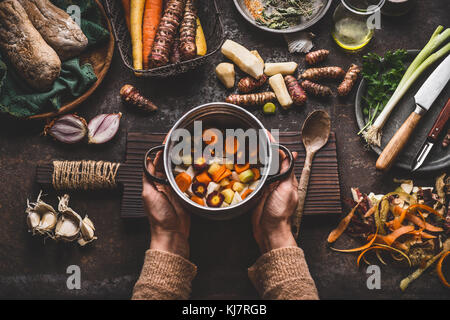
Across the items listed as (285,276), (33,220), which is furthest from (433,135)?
(33,220)

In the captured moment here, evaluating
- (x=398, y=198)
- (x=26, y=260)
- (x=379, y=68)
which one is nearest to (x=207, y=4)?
(x=379, y=68)

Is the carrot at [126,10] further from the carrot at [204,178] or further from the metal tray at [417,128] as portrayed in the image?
the metal tray at [417,128]

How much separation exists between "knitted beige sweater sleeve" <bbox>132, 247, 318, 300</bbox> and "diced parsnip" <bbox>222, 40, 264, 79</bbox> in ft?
2.68

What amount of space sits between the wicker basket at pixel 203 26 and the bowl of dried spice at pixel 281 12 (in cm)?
13

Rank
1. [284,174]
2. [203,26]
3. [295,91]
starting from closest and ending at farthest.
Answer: [284,174] → [295,91] → [203,26]

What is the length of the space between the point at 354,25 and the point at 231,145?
3.04 feet

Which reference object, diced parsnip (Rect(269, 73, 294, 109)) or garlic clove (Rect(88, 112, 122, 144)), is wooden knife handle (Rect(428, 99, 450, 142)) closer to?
diced parsnip (Rect(269, 73, 294, 109))

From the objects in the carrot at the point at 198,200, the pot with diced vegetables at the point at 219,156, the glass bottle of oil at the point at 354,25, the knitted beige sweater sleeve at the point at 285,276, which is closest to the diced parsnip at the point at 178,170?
the pot with diced vegetables at the point at 219,156

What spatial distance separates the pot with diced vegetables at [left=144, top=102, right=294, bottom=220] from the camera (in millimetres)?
1249

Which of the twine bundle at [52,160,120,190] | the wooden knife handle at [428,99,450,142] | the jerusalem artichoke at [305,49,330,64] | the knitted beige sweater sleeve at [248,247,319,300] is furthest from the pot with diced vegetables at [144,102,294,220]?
the wooden knife handle at [428,99,450,142]

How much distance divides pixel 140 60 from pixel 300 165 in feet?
2.93

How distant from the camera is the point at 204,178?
1.33m

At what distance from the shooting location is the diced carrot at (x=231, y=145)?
1329 mm

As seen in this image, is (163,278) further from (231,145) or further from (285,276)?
(231,145)
